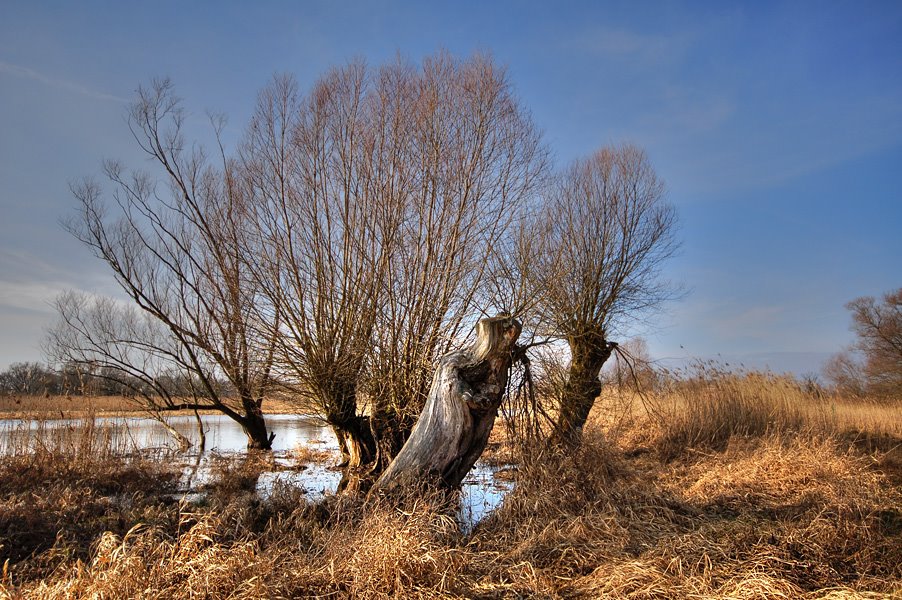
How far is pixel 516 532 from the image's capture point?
16.4ft

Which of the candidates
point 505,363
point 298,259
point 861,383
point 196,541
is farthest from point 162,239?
point 861,383

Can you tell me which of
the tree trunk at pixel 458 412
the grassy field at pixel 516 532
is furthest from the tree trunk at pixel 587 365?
the tree trunk at pixel 458 412

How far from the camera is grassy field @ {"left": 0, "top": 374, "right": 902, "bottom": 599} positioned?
3.48m

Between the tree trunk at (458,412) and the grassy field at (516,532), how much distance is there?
0.42 metres

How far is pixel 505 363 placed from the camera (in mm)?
6227

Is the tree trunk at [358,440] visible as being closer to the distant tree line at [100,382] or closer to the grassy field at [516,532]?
the grassy field at [516,532]

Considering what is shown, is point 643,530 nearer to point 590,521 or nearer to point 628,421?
point 590,521

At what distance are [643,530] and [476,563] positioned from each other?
184 centimetres

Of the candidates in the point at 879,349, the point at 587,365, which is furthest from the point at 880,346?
the point at 587,365

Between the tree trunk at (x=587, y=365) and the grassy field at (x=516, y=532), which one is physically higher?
the tree trunk at (x=587, y=365)

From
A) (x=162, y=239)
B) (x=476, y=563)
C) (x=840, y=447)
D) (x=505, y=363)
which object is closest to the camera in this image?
(x=476, y=563)

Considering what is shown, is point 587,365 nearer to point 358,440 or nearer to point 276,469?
point 358,440

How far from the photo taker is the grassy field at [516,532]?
3.48 meters

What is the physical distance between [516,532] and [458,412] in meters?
1.40
